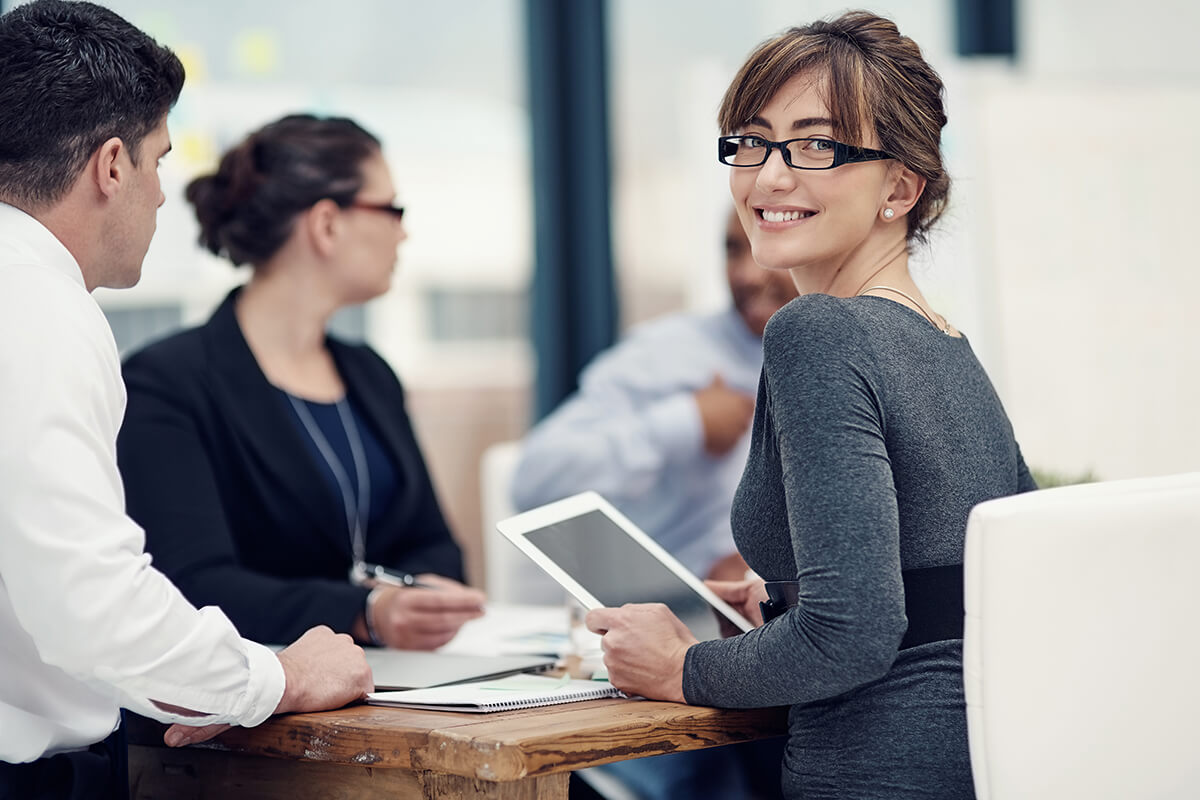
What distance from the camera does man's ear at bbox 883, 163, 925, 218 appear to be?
4.84 ft

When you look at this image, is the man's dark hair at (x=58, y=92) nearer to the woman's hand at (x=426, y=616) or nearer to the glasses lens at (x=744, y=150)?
the glasses lens at (x=744, y=150)

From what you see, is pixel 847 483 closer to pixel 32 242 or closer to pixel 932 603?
pixel 932 603

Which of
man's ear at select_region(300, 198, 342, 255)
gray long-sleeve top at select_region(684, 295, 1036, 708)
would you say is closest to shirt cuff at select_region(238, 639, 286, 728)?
gray long-sleeve top at select_region(684, 295, 1036, 708)

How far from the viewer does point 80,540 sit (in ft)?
4.05

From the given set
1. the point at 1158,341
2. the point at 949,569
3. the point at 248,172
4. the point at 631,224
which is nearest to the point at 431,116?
the point at 631,224

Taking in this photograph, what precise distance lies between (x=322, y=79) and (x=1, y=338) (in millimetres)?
2702

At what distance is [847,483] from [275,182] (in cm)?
150

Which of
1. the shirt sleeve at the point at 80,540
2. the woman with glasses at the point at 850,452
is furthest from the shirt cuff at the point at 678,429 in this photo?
the shirt sleeve at the point at 80,540

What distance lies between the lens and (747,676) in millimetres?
1345

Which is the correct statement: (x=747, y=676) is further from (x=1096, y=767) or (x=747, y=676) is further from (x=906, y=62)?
(x=906, y=62)

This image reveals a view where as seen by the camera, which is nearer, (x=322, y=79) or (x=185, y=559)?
(x=185, y=559)

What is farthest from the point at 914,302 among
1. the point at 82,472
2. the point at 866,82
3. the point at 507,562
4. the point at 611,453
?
the point at 507,562

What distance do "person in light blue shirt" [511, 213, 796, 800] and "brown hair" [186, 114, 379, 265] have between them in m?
0.93

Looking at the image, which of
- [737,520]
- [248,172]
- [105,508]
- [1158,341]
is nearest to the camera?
[105,508]
